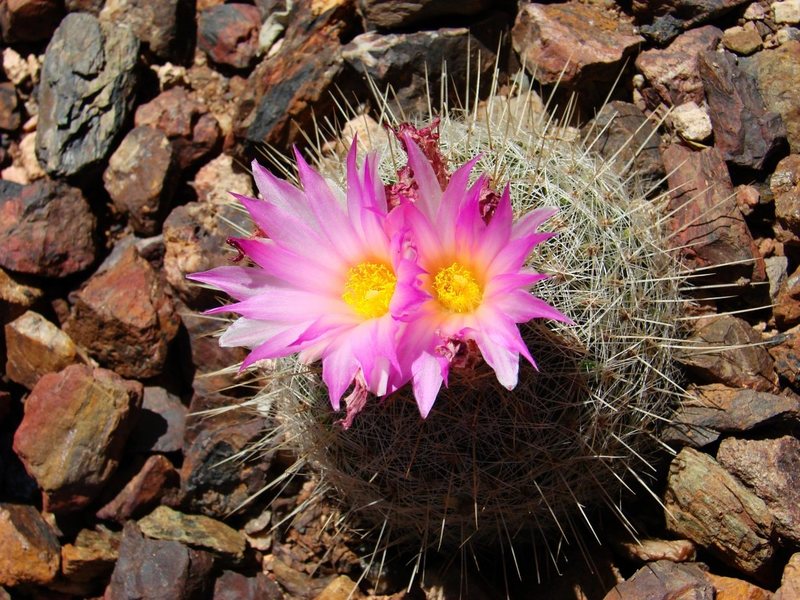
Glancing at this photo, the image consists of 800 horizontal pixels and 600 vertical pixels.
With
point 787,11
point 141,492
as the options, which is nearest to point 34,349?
point 141,492

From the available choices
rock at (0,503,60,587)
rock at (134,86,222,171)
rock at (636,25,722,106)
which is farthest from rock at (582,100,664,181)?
rock at (0,503,60,587)

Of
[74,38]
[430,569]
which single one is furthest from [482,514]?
[74,38]

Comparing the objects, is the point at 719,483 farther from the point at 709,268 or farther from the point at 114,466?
the point at 114,466

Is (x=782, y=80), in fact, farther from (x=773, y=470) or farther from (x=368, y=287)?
(x=368, y=287)

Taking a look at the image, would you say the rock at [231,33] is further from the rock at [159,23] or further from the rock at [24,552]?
the rock at [24,552]

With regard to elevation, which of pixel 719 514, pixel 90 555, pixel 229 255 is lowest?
pixel 719 514

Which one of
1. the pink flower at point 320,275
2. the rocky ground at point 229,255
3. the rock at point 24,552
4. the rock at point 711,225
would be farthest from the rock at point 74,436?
the rock at point 711,225

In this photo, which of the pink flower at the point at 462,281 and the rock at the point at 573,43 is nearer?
the pink flower at the point at 462,281
